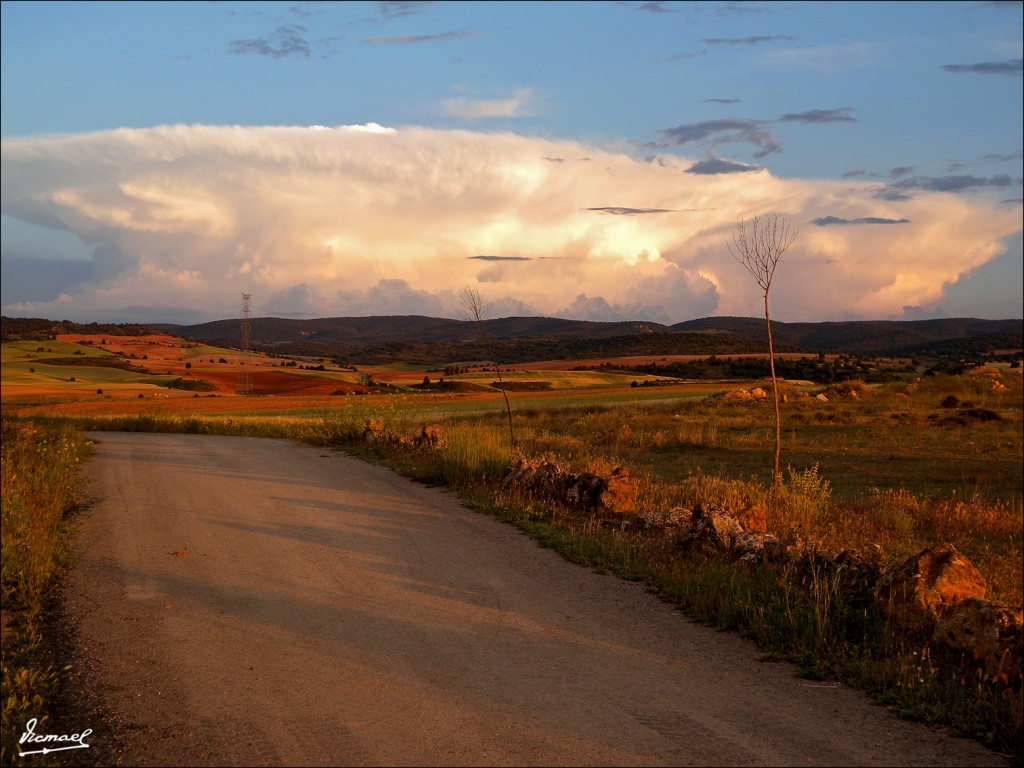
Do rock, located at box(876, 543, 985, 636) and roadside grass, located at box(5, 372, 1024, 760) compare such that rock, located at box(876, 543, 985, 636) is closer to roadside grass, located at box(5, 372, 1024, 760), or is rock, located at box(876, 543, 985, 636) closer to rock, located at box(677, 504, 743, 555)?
roadside grass, located at box(5, 372, 1024, 760)

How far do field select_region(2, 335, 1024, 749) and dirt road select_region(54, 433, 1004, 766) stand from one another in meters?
0.49

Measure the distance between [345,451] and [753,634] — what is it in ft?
48.1

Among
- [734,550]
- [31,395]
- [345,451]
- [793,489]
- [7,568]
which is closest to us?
[7,568]

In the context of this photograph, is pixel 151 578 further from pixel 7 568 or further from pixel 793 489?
pixel 793 489

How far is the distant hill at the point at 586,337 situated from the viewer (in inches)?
3841

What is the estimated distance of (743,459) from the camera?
21.7 m

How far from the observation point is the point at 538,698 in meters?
5.20

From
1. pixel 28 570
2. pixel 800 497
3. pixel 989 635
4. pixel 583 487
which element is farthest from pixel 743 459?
pixel 28 570

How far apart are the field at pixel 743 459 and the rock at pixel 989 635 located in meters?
0.18

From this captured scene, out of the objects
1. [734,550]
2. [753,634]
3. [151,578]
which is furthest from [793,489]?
[151,578]

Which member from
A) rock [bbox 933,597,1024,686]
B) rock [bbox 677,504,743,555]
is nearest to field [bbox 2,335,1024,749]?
rock [bbox 933,597,1024,686]

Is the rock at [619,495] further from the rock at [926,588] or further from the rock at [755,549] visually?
A: the rock at [926,588]

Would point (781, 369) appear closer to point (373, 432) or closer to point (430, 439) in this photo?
point (373, 432)

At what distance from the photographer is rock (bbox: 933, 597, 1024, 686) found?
5.46 metres
